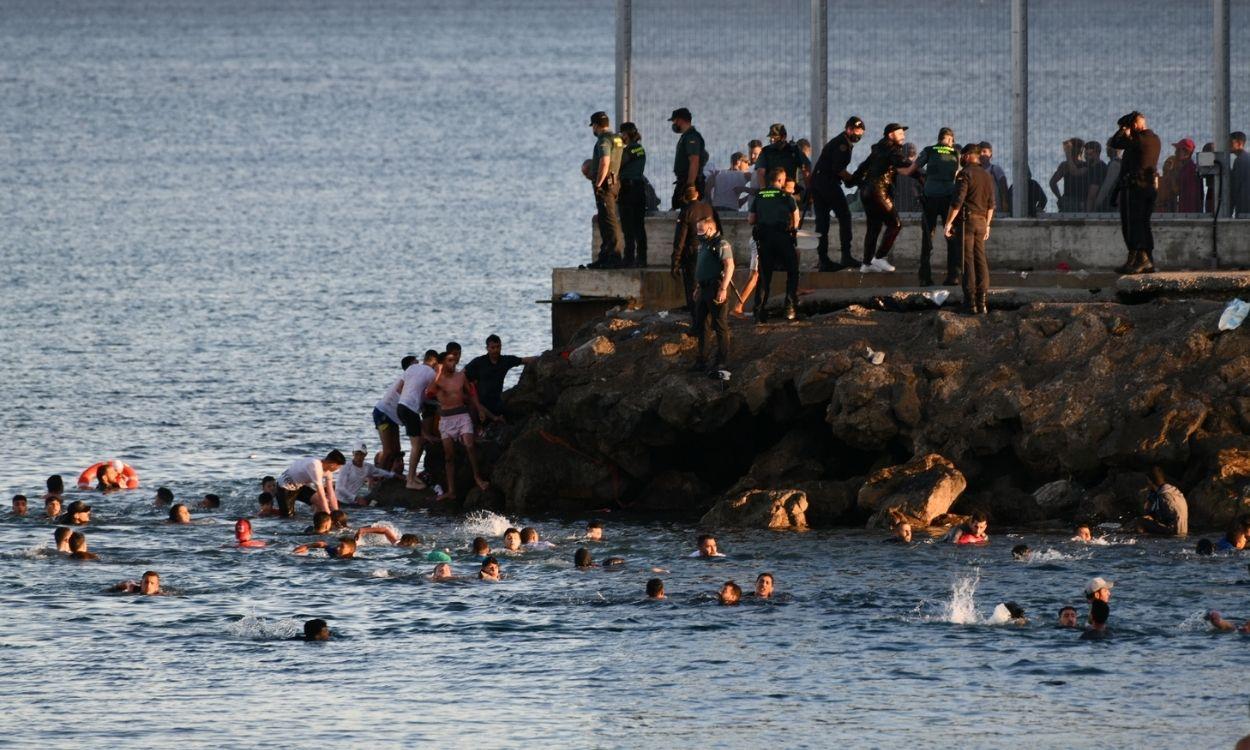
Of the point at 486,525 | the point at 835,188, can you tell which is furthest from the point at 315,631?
the point at 835,188

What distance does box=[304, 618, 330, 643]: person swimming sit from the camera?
29844mm

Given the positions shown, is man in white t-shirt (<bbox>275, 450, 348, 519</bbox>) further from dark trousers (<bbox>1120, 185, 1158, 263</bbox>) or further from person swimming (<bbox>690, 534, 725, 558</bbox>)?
dark trousers (<bbox>1120, 185, 1158, 263</bbox>)

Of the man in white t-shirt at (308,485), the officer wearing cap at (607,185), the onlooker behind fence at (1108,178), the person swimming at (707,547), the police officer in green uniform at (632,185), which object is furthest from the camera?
the police officer in green uniform at (632,185)

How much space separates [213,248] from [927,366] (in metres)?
54.8

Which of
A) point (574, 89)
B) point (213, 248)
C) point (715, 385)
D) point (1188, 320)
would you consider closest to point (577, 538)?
point (715, 385)

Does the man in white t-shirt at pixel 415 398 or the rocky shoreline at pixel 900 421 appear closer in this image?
the rocky shoreline at pixel 900 421

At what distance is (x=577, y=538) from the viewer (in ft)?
114

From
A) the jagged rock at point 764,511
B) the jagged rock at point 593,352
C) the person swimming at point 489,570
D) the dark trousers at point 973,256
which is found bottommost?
the person swimming at point 489,570

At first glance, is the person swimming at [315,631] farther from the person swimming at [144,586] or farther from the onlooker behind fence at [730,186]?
the onlooker behind fence at [730,186]

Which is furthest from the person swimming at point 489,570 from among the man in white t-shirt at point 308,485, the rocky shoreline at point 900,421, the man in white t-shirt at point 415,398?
the man in white t-shirt at point 415,398

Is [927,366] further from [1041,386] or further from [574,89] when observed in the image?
[574,89]

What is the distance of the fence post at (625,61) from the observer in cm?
4091

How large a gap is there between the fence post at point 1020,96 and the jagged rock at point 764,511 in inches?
280

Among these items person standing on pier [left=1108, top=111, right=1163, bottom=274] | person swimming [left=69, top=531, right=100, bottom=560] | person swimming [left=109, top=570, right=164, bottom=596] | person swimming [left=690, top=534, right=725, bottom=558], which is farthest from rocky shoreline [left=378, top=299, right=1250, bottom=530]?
person swimming [left=109, top=570, right=164, bottom=596]
